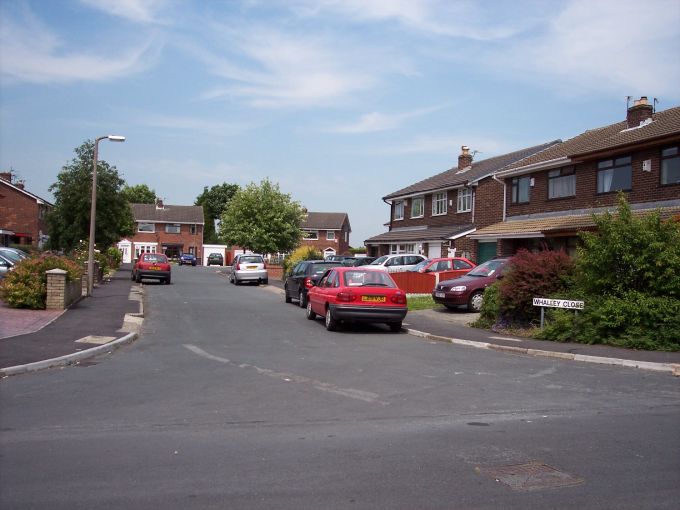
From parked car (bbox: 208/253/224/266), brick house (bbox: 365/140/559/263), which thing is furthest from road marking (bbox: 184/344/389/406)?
parked car (bbox: 208/253/224/266)

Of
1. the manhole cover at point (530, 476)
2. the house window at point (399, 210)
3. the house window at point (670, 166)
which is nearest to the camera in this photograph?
the manhole cover at point (530, 476)

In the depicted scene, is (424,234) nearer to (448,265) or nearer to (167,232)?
(448,265)

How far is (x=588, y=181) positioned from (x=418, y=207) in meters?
15.5

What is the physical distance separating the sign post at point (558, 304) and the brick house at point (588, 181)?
5.83 meters

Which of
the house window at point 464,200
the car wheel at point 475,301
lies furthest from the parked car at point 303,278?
the house window at point 464,200

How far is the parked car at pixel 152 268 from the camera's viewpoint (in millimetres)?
32594

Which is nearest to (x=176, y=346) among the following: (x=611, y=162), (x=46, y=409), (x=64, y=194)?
(x=46, y=409)

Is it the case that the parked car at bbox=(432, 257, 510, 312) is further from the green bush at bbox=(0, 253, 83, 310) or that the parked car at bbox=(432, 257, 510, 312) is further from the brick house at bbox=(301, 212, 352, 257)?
the brick house at bbox=(301, 212, 352, 257)

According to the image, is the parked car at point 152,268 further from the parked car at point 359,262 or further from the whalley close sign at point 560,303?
the whalley close sign at point 560,303

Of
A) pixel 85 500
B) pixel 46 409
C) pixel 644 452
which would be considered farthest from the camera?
pixel 46 409

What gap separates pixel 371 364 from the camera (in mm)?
10656

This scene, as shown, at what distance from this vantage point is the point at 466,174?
35156 millimetres

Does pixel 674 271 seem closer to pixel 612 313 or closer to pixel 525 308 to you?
pixel 612 313

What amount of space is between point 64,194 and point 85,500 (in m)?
28.2
